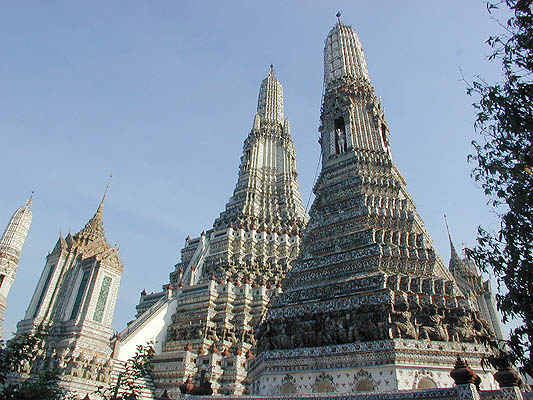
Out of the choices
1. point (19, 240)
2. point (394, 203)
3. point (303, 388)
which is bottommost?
point (303, 388)

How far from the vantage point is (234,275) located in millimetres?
31016

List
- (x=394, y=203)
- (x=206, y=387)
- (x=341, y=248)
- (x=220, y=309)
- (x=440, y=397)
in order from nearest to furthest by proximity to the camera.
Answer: (x=440, y=397) → (x=206, y=387) → (x=341, y=248) → (x=394, y=203) → (x=220, y=309)

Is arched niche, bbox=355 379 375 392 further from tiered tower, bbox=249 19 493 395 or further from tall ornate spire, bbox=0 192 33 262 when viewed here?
tall ornate spire, bbox=0 192 33 262

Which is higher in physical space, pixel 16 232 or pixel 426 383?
pixel 16 232

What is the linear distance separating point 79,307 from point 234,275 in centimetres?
1166

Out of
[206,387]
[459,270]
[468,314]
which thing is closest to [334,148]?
[468,314]

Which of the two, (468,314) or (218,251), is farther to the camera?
(218,251)

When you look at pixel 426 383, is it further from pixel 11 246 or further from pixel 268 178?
pixel 268 178

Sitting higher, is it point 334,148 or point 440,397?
point 334,148

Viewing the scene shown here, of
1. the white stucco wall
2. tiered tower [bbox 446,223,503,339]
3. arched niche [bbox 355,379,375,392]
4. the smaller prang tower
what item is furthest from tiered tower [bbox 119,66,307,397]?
tiered tower [bbox 446,223,503,339]

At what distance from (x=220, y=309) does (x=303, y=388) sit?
14008 millimetres

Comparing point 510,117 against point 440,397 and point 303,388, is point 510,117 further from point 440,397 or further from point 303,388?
point 303,388

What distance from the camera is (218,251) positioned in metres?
34.1

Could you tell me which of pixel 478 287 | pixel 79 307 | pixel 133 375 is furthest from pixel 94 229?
pixel 478 287
